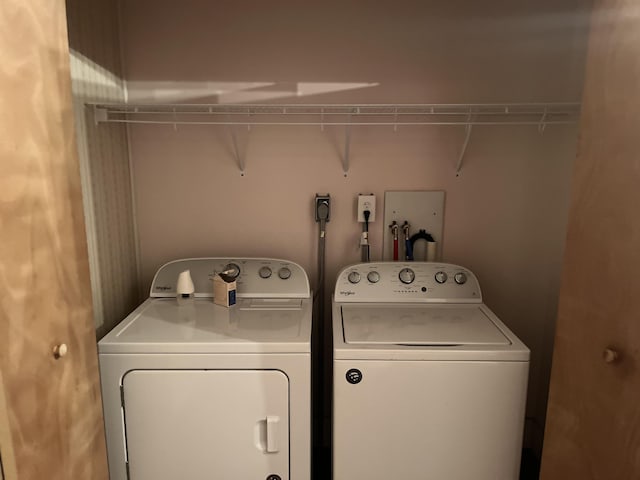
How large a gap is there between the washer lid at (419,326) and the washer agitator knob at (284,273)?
0.99 ft

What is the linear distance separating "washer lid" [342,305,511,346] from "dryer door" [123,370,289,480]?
37cm

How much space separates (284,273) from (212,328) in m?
0.47

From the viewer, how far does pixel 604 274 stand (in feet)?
3.84

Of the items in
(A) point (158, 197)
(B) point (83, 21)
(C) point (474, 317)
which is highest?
(B) point (83, 21)

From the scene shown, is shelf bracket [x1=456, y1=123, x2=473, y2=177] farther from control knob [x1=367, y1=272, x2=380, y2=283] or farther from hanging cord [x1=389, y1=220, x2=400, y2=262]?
control knob [x1=367, y1=272, x2=380, y2=283]

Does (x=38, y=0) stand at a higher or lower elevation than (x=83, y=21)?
lower

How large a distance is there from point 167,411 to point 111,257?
0.76 metres

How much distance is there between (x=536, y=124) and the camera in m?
2.05

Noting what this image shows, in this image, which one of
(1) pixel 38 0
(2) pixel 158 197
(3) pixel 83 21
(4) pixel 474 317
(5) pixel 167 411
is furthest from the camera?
(2) pixel 158 197

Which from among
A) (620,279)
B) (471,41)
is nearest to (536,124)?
(471,41)

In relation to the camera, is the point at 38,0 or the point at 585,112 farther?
the point at 585,112

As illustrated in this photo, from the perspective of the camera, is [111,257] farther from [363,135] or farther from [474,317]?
[474,317]

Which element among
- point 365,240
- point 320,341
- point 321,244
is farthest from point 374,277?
point 320,341

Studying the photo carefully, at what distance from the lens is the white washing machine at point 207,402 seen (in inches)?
60.4
